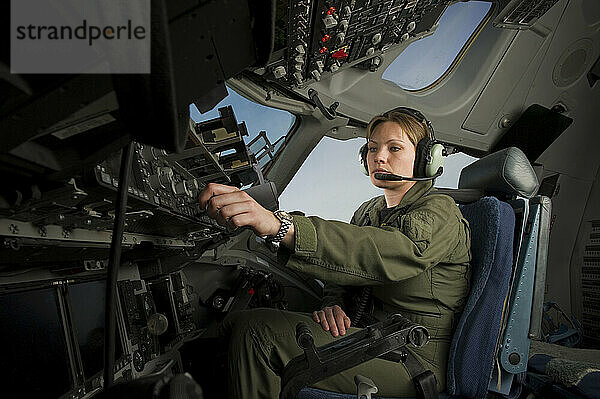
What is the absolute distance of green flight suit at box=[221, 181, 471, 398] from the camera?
1.23 metres

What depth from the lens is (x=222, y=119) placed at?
1740 millimetres

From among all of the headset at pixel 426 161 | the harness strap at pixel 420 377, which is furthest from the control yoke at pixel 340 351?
the headset at pixel 426 161

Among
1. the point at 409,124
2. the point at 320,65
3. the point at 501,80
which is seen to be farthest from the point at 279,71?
the point at 501,80

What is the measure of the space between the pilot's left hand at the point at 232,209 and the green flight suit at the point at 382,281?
141 mm

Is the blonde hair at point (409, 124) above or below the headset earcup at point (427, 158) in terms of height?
above

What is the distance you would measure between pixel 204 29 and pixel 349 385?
1268mm

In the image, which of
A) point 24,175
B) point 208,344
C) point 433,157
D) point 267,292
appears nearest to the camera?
point 24,175

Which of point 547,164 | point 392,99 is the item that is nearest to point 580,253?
point 547,164

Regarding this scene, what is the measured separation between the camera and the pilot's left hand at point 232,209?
1027 millimetres

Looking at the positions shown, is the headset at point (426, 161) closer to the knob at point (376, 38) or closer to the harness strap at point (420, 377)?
the harness strap at point (420, 377)

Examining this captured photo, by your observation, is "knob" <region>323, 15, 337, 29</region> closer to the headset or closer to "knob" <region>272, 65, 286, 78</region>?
"knob" <region>272, 65, 286, 78</region>

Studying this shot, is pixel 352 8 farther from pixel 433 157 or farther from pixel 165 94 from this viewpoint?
pixel 165 94

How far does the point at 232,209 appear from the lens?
102cm

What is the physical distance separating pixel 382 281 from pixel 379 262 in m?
0.08
